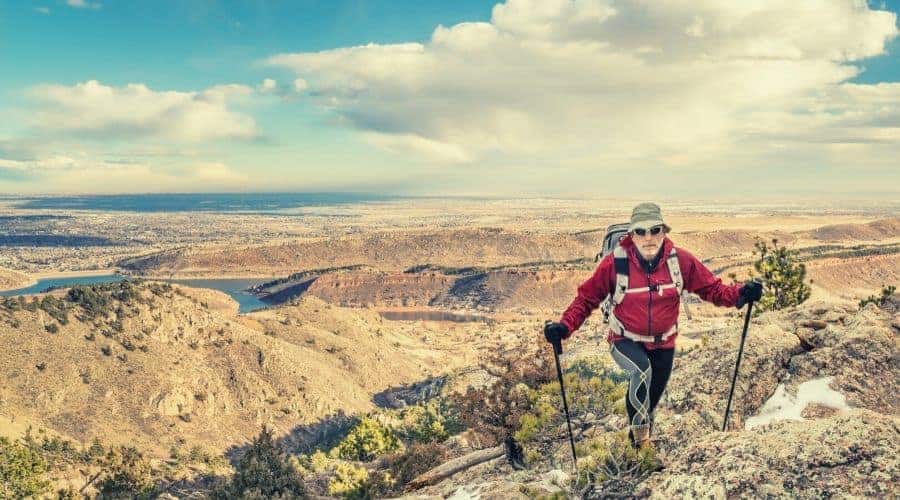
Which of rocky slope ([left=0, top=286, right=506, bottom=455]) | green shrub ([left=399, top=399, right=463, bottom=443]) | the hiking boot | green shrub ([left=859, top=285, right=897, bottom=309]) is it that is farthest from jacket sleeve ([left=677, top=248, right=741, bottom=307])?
rocky slope ([left=0, top=286, right=506, bottom=455])

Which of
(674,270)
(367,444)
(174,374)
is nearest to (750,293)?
(674,270)

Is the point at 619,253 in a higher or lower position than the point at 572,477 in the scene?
higher

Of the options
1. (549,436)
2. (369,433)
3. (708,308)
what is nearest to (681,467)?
(549,436)

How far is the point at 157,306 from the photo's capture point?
2083 inches

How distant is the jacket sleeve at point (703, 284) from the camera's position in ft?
20.5

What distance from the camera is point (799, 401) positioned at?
28.4 ft

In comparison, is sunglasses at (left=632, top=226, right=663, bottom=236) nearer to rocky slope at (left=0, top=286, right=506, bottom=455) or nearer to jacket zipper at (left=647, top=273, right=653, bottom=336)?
jacket zipper at (left=647, top=273, right=653, bottom=336)

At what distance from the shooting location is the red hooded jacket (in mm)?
6098

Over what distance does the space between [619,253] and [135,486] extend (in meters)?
25.7

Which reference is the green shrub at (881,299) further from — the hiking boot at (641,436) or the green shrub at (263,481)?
the green shrub at (263,481)

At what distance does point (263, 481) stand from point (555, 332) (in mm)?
14373

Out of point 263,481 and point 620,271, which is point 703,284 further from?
point 263,481

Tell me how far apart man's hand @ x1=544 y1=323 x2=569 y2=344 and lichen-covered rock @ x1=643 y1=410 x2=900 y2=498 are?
5.52ft

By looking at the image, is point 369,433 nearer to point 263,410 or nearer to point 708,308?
point 263,410
